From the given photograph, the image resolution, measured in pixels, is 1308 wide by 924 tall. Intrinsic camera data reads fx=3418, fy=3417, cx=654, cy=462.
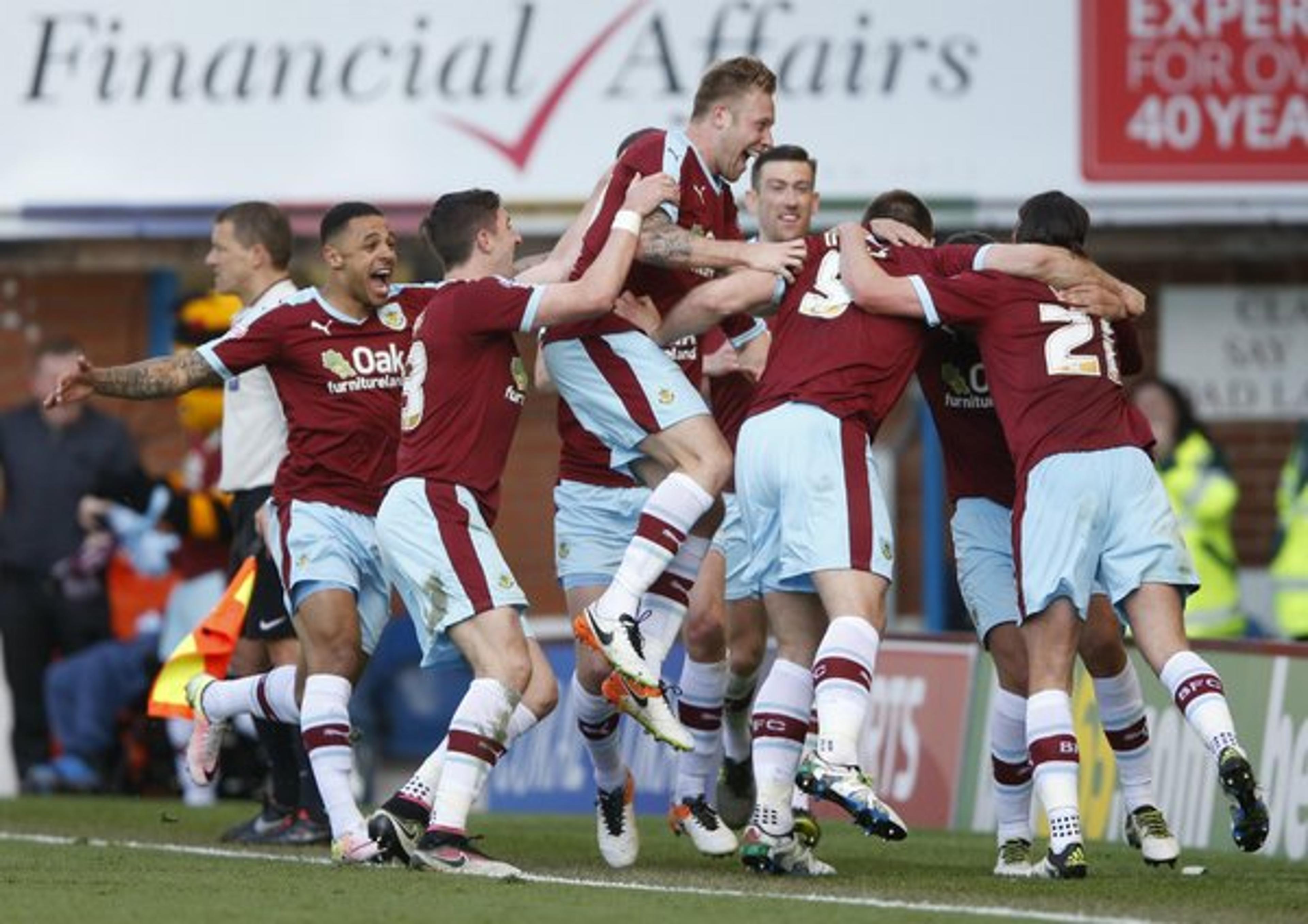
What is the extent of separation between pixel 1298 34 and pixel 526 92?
4.01 meters

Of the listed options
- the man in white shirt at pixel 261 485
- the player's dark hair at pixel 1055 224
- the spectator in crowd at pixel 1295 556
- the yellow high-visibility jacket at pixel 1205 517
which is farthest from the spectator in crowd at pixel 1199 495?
the player's dark hair at pixel 1055 224

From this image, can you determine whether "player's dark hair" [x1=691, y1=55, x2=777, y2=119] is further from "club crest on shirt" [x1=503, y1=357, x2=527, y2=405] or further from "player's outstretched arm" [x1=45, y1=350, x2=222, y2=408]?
"player's outstretched arm" [x1=45, y1=350, x2=222, y2=408]

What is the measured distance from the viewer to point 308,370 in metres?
11.3

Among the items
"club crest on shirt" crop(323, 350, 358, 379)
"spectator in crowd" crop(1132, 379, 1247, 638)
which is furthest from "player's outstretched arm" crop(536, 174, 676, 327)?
"spectator in crowd" crop(1132, 379, 1247, 638)

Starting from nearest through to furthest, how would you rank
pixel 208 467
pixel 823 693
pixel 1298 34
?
pixel 823 693, pixel 208 467, pixel 1298 34

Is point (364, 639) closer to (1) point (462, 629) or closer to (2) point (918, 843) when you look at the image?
(1) point (462, 629)

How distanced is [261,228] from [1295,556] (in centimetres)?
544

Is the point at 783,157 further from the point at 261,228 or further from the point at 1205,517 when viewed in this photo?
the point at 1205,517

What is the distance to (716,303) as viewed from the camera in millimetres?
10641

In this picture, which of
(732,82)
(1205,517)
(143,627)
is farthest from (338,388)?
(143,627)

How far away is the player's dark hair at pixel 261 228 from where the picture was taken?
1238cm

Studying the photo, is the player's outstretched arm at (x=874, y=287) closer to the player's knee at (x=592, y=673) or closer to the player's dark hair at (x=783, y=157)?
the player's dark hair at (x=783, y=157)

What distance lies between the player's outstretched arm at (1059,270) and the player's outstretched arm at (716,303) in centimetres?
69

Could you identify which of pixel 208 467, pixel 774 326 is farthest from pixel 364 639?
pixel 208 467
